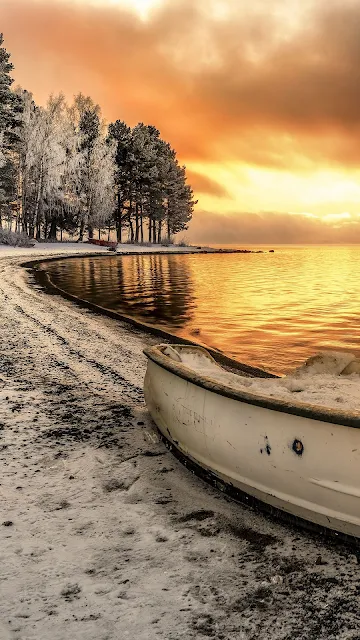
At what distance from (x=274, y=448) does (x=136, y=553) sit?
1.06 metres

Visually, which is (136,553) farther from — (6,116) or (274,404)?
(6,116)

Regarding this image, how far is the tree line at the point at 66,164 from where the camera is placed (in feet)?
151

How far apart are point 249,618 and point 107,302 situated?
13980mm

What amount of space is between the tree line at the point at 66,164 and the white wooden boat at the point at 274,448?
40163mm

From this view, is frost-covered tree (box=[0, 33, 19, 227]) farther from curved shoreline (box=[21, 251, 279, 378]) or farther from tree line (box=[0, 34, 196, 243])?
curved shoreline (box=[21, 251, 279, 378])

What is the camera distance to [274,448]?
10.7 ft

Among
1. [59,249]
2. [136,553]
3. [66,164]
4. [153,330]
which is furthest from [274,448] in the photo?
[66,164]

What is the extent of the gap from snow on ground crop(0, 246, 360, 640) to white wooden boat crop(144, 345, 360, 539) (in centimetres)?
18

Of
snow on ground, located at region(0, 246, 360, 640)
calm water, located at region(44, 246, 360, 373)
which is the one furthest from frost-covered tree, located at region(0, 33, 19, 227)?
snow on ground, located at region(0, 246, 360, 640)

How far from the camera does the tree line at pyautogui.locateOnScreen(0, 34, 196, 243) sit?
151 feet

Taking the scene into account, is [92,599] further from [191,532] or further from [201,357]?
[201,357]

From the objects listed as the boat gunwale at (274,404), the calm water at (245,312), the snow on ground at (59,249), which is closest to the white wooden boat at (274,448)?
the boat gunwale at (274,404)

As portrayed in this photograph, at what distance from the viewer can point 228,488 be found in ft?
12.2

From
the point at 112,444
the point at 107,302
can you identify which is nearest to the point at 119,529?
the point at 112,444
